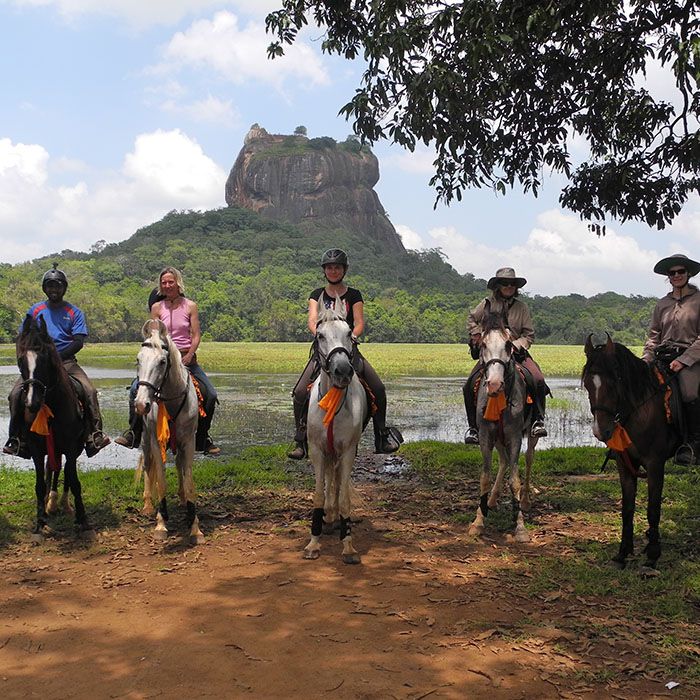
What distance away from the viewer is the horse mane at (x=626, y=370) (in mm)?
6068

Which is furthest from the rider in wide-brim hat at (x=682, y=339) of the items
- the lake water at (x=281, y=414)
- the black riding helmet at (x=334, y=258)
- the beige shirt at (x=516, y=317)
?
the lake water at (x=281, y=414)

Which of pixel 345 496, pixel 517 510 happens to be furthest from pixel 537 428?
pixel 345 496

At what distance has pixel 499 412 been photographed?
7258 mm

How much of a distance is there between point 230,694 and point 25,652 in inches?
67.1

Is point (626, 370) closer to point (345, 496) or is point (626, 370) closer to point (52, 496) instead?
point (345, 496)

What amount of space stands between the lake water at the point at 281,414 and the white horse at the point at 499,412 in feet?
24.4

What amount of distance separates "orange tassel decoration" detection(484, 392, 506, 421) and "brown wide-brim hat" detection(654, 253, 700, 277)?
2.26 metres

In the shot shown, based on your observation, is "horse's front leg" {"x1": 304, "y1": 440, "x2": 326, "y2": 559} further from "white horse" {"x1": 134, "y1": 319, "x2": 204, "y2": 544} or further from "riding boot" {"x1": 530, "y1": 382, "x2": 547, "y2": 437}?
"riding boot" {"x1": 530, "y1": 382, "x2": 547, "y2": 437}

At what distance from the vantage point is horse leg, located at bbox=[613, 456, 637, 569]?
638 cm

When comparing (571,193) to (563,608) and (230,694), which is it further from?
(230,694)

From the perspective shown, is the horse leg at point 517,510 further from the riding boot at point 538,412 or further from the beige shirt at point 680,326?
the beige shirt at point 680,326

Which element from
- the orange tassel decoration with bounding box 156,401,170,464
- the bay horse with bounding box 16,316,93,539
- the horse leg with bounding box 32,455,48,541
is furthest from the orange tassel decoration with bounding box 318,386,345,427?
the horse leg with bounding box 32,455,48,541

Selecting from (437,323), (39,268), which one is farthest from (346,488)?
(39,268)

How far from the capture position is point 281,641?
479 centimetres
